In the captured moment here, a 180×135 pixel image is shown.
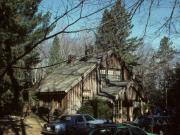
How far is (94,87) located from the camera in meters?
46.3

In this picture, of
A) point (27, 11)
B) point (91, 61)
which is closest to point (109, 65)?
point (91, 61)

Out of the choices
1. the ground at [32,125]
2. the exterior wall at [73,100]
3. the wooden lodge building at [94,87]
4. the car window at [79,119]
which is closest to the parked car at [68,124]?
the car window at [79,119]

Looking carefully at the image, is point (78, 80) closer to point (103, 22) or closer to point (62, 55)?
point (103, 22)

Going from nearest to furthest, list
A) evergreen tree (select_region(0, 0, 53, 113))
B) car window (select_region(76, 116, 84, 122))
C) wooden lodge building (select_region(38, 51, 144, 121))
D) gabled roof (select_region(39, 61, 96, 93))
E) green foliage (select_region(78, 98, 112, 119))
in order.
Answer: evergreen tree (select_region(0, 0, 53, 113)) < car window (select_region(76, 116, 84, 122)) < green foliage (select_region(78, 98, 112, 119)) < gabled roof (select_region(39, 61, 96, 93)) < wooden lodge building (select_region(38, 51, 144, 121))

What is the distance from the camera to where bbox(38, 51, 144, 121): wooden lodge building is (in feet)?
142

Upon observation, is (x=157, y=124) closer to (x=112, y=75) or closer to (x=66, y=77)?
(x=66, y=77)

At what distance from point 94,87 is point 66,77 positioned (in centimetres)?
325

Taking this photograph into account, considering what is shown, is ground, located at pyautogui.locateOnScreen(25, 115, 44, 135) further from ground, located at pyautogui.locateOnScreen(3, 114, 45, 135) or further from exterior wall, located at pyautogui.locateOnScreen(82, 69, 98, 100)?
exterior wall, located at pyautogui.locateOnScreen(82, 69, 98, 100)

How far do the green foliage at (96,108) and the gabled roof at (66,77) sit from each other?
2526 mm

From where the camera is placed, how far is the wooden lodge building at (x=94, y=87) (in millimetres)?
43188

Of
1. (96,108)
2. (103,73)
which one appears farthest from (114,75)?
(96,108)

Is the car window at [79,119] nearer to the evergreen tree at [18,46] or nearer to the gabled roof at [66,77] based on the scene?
the evergreen tree at [18,46]

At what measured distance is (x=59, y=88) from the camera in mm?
42906

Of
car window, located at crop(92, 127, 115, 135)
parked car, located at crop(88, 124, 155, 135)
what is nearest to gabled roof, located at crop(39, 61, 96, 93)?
parked car, located at crop(88, 124, 155, 135)
